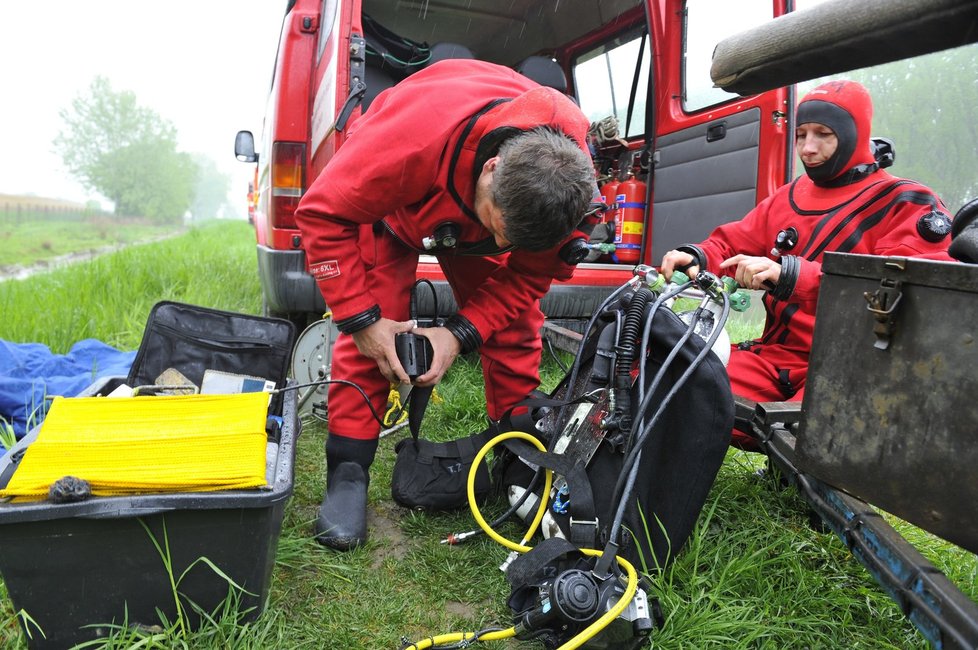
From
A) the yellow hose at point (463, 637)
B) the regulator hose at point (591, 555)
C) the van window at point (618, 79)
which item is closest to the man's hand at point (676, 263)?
the regulator hose at point (591, 555)

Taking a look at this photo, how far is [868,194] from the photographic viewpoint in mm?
2213

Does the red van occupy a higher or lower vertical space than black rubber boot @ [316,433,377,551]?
higher

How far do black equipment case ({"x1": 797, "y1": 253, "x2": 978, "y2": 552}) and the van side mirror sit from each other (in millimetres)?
4854

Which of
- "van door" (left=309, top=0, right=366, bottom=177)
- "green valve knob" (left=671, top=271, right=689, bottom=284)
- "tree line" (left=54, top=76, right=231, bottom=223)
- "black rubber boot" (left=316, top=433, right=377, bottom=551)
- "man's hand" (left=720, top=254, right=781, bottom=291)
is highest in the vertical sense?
"tree line" (left=54, top=76, right=231, bottom=223)

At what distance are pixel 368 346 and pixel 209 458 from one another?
67 centimetres

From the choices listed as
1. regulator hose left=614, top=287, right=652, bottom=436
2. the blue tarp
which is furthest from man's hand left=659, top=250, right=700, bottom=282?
the blue tarp

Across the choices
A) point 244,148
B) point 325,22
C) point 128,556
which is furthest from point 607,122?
point 128,556

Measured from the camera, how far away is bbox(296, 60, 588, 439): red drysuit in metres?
1.78

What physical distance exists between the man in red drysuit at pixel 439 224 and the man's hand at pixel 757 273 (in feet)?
1.73

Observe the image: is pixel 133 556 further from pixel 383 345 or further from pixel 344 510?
pixel 383 345

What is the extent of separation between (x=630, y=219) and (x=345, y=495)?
2331 millimetres

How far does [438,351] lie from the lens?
2.03m

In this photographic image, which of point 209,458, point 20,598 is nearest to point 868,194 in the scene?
point 209,458

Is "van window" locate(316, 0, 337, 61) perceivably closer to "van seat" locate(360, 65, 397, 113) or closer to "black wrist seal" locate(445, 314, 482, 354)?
"van seat" locate(360, 65, 397, 113)
